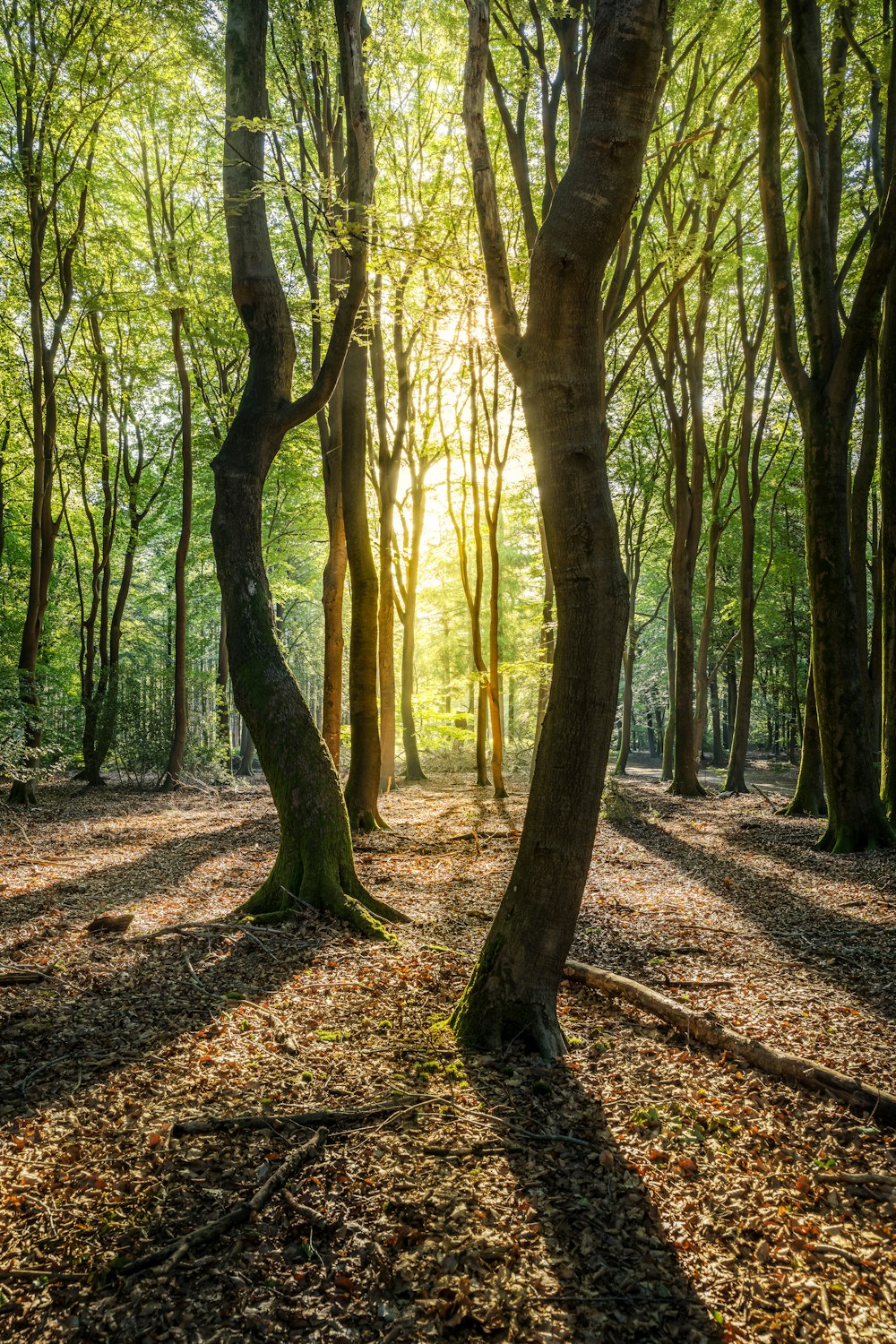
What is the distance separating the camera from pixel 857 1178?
2.66m

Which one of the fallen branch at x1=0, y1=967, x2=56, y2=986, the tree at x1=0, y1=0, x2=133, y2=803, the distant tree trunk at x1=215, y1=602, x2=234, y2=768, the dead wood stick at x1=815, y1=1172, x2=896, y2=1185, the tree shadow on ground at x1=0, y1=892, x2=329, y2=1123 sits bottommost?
the dead wood stick at x1=815, y1=1172, x2=896, y2=1185

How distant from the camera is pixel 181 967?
467 centimetres

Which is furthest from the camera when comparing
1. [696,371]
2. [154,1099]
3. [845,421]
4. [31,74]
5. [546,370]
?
[696,371]

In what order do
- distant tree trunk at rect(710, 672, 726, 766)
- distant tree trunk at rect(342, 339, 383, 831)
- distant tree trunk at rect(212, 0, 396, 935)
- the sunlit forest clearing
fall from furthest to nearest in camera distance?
distant tree trunk at rect(710, 672, 726, 766) → distant tree trunk at rect(342, 339, 383, 831) → distant tree trunk at rect(212, 0, 396, 935) → the sunlit forest clearing

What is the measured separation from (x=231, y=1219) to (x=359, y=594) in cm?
736

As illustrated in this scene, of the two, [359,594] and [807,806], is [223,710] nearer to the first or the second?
[359,594]

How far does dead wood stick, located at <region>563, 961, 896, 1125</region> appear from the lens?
3.09m

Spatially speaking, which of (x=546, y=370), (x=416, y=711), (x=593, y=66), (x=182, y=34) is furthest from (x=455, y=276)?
(x=416, y=711)

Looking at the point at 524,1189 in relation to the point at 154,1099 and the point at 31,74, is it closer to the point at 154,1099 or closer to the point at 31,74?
the point at 154,1099

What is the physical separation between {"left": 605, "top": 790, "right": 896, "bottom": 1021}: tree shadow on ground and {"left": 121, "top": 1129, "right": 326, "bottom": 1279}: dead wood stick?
3.30 meters

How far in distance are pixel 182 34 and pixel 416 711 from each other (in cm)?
1320

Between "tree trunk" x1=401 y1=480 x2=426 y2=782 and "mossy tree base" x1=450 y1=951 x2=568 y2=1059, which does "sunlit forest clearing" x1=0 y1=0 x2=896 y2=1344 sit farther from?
"tree trunk" x1=401 y1=480 x2=426 y2=782

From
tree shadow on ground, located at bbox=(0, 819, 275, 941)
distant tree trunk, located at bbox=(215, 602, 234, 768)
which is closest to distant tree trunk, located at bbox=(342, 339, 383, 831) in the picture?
tree shadow on ground, located at bbox=(0, 819, 275, 941)

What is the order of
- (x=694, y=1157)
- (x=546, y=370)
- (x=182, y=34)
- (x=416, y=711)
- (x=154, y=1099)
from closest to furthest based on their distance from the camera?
(x=694, y=1157) < (x=154, y=1099) < (x=546, y=370) < (x=182, y=34) < (x=416, y=711)
